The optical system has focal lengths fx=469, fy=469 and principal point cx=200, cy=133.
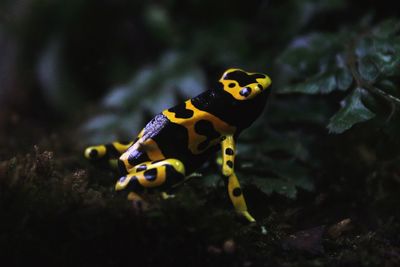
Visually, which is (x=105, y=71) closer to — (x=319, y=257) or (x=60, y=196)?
(x=60, y=196)

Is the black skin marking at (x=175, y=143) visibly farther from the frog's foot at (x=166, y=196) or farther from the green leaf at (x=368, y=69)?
the green leaf at (x=368, y=69)

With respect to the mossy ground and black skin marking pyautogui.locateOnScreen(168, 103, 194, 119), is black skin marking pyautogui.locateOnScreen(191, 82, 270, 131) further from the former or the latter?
the mossy ground

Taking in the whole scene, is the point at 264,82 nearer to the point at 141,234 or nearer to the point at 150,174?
the point at 150,174

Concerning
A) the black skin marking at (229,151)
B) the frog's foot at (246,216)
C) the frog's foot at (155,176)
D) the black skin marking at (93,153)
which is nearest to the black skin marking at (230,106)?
the black skin marking at (229,151)

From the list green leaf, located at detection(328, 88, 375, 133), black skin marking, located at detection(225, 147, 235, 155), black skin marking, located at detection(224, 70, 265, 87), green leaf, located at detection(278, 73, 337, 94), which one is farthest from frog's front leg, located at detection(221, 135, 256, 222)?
green leaf, located at detection(278, 73, 337, 94)

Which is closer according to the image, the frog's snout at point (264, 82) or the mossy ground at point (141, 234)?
the mossy ground at point (141, 234)
